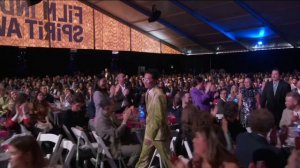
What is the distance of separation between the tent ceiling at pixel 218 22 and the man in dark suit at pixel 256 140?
1455cm

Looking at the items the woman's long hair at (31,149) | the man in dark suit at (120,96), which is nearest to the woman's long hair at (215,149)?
the woman's long hair at (31,149)

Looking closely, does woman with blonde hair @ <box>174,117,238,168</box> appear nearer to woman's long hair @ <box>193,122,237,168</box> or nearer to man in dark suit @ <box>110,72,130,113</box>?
woman's long hair @ <box>193,122,237,168</box>

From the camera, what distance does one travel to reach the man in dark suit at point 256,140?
9.11 ft

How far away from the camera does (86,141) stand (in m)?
5.10

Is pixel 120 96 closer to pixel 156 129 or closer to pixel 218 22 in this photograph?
pixel 156 129

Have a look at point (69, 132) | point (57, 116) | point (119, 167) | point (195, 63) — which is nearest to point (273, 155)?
point (119, 167)

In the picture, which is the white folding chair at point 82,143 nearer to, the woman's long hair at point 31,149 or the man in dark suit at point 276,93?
the woman's long hair at point 31,149

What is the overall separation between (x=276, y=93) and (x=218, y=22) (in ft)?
45.3

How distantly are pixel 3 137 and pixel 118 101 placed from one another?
2969mm

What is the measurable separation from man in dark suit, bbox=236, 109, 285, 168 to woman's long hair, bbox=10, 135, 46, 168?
4.98ft

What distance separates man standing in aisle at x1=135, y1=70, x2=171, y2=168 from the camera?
4.03 metres

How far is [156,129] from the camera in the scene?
4023 millimetres

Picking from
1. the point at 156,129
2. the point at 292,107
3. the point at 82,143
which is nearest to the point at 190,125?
the point at 156,129

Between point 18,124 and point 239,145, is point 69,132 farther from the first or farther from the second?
point 239,145
